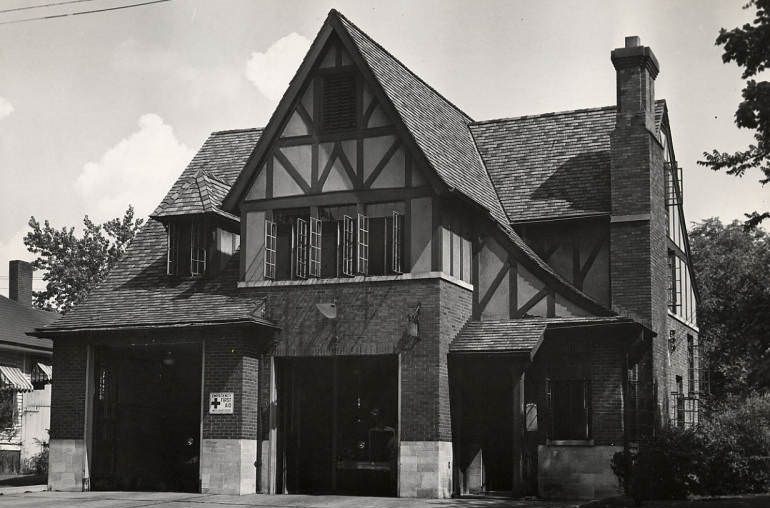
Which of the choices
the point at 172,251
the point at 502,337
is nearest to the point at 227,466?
the point at 172,251

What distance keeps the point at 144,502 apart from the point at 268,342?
4.88 m

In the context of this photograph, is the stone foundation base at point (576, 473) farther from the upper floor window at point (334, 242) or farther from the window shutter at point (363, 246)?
the window shutter at point (363, 246)

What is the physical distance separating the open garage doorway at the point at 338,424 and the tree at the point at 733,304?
798cm

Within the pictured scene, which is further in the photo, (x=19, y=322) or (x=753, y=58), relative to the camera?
(x=19, y=322)

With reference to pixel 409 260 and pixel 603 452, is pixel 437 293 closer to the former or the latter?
pixel 409 260

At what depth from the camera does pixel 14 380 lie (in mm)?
37750

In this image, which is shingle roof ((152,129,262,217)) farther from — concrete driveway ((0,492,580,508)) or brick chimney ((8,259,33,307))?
brick chimney ((8,259,33,307))

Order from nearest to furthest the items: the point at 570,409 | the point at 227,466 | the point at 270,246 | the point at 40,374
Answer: the point at 227,466 → the point at 570,409 → the point at 270,246 → the point at 40,374

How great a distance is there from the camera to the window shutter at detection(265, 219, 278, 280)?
2638cm

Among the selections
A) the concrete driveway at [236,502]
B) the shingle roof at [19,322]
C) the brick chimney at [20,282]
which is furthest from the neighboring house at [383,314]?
the brick chimney at [20,282]

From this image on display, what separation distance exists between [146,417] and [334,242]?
7667mm

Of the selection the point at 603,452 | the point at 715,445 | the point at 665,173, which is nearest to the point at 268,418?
the point at 603,452

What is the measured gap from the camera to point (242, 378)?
25.2 metres

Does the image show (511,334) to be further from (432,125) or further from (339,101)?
(339,101)
